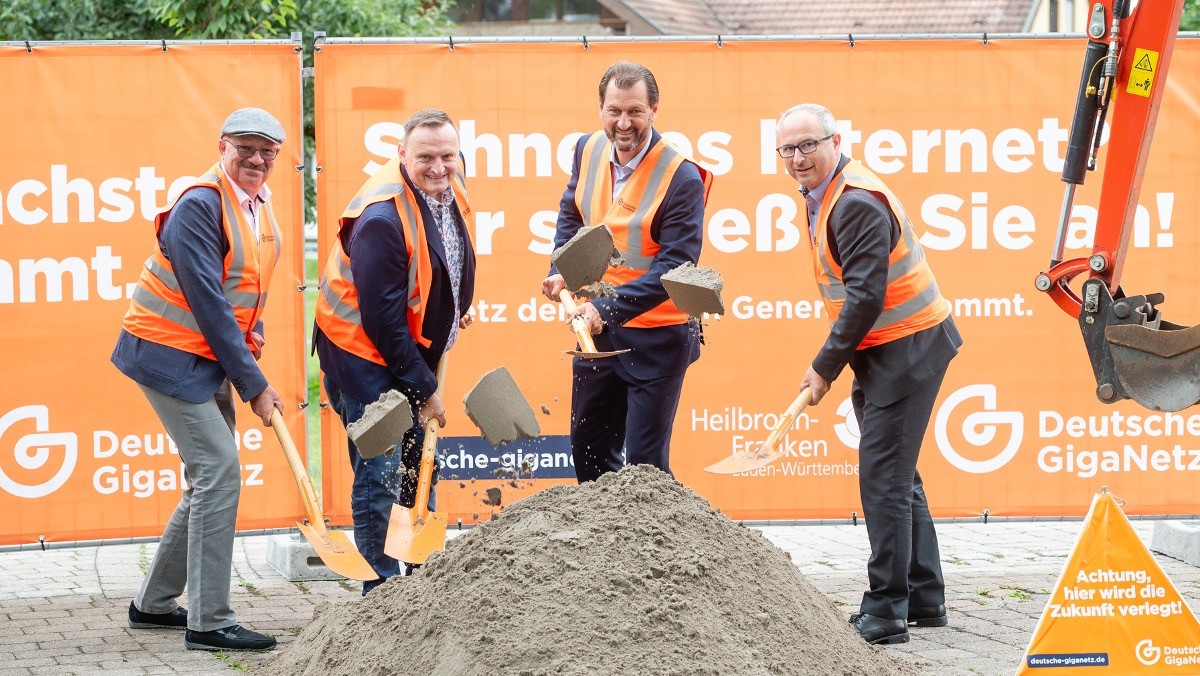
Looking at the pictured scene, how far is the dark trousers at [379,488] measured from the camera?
525cm

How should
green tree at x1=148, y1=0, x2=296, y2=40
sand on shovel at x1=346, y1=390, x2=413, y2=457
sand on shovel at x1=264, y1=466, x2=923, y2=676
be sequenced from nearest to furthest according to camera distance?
sand on shovel at x1=264, y1=466, x2=923, y2=676, sand on shovel at x1=346, y1=390, x2=413, y2=457, green tree at x1=148, y1=0, x2=296, y2=40

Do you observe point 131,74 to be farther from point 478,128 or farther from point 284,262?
point 478,128

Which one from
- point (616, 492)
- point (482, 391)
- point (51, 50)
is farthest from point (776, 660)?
point (51, 50)

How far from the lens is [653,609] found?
389 cm

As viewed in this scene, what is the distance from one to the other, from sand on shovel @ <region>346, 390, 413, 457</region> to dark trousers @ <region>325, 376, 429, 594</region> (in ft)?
1.17

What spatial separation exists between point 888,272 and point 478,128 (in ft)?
7.69

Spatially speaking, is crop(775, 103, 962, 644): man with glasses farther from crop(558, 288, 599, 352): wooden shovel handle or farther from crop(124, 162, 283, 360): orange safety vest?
crop(124, 162, 283, 360): orange safety vest

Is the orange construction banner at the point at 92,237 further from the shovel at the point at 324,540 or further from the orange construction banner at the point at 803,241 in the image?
the shovel at the point at 324,540

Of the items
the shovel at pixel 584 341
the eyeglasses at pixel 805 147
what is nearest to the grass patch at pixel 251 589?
the shovel at pixel 584 341

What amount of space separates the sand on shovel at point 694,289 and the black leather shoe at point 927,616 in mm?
1509

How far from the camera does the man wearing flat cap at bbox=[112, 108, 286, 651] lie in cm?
500

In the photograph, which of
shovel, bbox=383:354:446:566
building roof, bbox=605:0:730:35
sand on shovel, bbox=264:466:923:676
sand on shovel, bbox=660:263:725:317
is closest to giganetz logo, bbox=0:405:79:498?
shovel, bbox=383:354:446:566

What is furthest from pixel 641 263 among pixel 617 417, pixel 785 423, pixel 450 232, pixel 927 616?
pixel 927 616

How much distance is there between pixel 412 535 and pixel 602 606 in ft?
4.60
